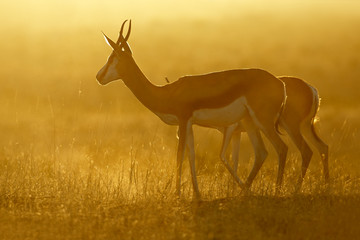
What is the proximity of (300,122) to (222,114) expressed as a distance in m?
2.04

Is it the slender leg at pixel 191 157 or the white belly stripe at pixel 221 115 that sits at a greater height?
the white belly stripe at pixel 221 115

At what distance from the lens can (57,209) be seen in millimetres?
8812

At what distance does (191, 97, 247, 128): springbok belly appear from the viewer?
9.75m

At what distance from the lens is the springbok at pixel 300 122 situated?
11.0 m

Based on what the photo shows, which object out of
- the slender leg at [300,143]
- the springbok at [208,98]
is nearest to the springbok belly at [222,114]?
the springbok at [208,98]

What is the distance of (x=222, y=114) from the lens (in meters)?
9.75

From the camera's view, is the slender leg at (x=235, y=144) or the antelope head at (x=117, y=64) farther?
the slender leg at (x=235, y=144)

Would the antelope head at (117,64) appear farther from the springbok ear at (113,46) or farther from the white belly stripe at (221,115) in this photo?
the white belly stripe at (221,115)

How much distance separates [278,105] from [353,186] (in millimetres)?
1380

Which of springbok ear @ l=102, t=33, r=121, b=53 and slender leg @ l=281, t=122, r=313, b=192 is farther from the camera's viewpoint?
slender leg @ l=281, t=122, r=313, b=192

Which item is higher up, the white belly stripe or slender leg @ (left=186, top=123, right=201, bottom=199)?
the white belly stripe

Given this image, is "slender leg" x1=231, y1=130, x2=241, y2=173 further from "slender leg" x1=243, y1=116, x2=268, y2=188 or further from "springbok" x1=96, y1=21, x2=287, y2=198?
"springbok" x1=96, y1=21, x2=287, y2=198

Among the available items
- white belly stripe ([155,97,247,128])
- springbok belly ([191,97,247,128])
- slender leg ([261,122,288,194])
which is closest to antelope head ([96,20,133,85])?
white belly stripe ([155,97,247,128])

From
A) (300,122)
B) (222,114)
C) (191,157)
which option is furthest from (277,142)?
(300,122)
